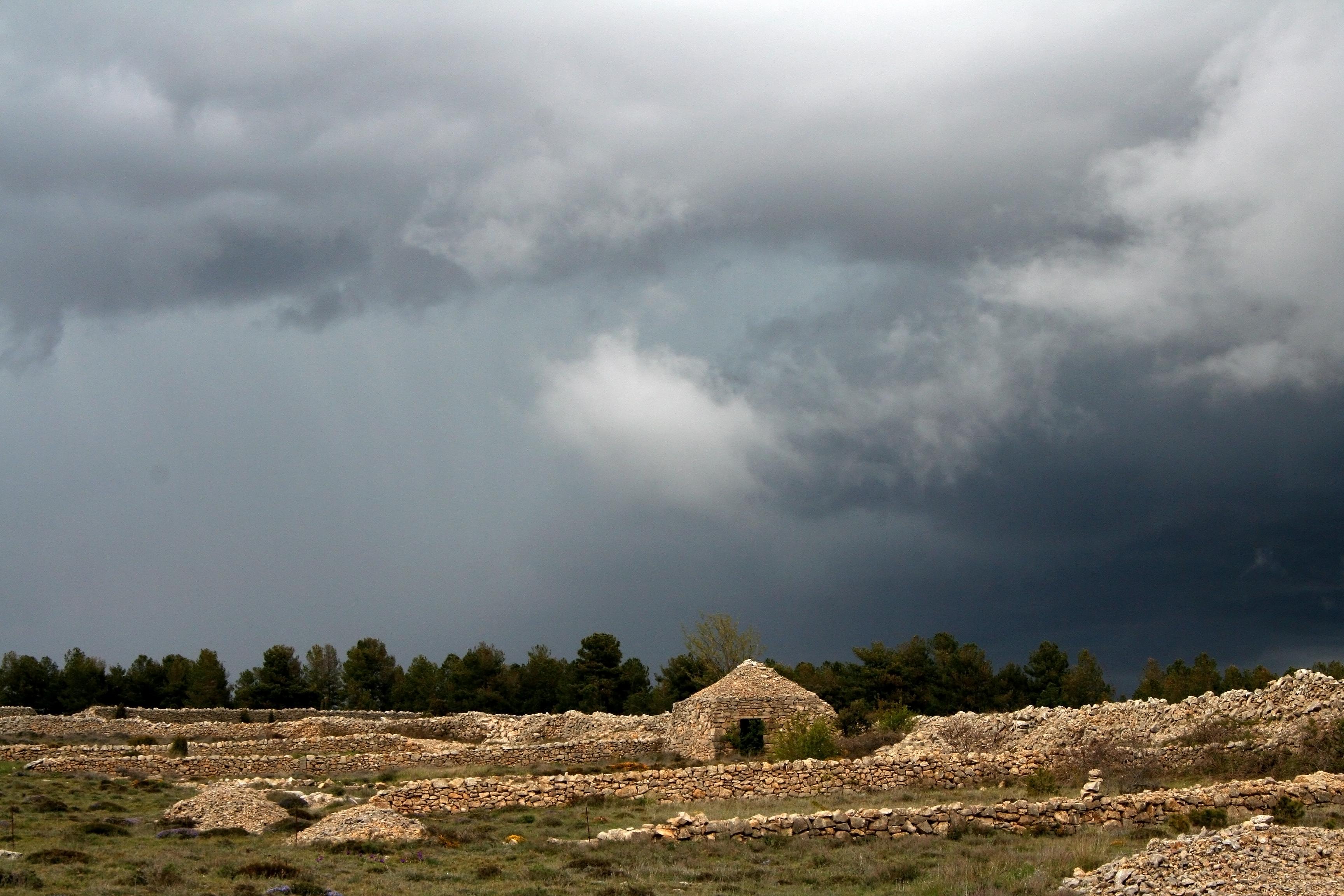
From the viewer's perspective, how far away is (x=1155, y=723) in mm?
28859

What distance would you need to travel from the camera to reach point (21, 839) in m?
21.2

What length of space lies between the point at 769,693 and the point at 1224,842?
1010 inches

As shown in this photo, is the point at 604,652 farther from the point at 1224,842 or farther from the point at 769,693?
the point at 1224,842

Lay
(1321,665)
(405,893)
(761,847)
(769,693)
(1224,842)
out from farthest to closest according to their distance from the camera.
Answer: (1321,665), (769,693), (761,847), (405,893), (1224,842)

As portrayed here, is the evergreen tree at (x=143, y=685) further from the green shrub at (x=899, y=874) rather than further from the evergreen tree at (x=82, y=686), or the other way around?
the green shrub at (x=899, y=874)

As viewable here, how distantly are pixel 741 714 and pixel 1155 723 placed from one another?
13733mm

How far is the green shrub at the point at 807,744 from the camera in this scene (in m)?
30.9

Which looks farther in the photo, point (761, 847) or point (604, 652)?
point (604, 652)

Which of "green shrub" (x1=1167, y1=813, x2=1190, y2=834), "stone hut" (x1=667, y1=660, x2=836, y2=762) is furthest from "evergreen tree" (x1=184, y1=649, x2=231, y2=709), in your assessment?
"green shrub" (x1=1167, y1=813, x2=1190, y2=834)

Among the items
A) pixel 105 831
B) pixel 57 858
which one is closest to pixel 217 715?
pixel 105 831

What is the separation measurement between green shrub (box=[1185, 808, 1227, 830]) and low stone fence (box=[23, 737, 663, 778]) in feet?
76.1

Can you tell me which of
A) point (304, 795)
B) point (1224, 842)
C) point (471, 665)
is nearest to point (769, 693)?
point (304, 795)

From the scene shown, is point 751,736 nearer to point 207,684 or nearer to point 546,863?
point 546,863

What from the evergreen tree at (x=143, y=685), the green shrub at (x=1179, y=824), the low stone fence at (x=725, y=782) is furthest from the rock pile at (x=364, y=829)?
the evergreen tree at (x=143, y=685)
